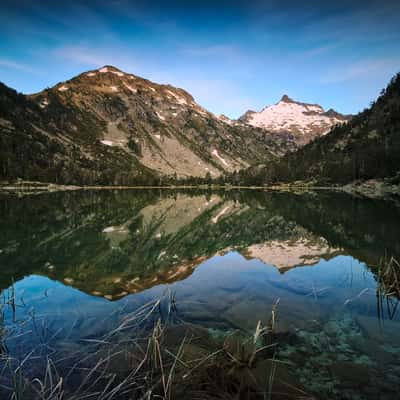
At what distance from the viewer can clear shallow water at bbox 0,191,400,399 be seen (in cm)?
956

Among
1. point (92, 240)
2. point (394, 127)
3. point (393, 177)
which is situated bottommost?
point (92, 240)

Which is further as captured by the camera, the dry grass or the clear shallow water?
the clear shallow water

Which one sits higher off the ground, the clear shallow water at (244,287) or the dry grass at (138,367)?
the dry grass at (138,367)

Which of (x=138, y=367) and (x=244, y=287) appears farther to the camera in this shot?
(x=244, y=287)

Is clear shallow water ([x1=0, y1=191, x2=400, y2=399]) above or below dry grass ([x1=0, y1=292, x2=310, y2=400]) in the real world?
below

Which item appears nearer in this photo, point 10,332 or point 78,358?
point 78,358

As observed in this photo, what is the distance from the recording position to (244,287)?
1719cm

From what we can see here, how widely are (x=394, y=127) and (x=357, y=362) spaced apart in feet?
759

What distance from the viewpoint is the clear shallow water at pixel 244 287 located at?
9.56 metres

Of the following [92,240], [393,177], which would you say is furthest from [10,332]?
[393,177]

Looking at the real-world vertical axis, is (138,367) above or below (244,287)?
above

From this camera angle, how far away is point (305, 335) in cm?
1086

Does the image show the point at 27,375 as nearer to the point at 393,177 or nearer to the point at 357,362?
the point at 357,362

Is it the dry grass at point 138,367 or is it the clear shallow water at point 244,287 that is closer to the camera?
the dry grass at point 138,367
